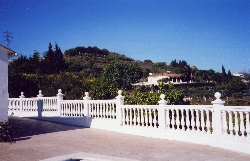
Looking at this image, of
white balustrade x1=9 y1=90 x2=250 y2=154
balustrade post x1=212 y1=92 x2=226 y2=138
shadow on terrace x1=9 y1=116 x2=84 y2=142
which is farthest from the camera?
shadow on terrace x1=9 y1=116 x2=84 y2=142

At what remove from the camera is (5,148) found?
793cm

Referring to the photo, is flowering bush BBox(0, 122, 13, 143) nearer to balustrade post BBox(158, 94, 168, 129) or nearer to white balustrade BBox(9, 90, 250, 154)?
white balustrade BBox(9, 90, 250, 154)

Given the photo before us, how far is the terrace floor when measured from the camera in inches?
255

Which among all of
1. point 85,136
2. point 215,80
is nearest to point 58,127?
point 85,136

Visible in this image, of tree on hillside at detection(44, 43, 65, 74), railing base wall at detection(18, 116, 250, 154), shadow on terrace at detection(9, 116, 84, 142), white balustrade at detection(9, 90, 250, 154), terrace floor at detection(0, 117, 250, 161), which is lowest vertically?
terrace floor at detection(0, 117, 250, 161)

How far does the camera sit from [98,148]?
7707mm

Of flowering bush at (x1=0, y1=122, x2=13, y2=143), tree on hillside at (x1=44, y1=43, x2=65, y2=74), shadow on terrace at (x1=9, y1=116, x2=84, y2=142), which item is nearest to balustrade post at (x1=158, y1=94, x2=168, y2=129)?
shadow on terrace at (x1=9, y1=116, x2=84, y2=142)

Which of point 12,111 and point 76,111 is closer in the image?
point 76,111

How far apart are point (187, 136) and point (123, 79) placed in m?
51.4

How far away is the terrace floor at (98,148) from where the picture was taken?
255 inches

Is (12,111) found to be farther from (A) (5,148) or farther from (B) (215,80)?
(B) (215,80)

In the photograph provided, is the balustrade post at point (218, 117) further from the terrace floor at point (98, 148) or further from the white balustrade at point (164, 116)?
the terrace floor at point (98, 148)

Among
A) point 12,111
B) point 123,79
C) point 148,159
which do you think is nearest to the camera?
point 148,159

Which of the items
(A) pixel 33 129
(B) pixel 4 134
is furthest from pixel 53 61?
(B) pixel 4 134
